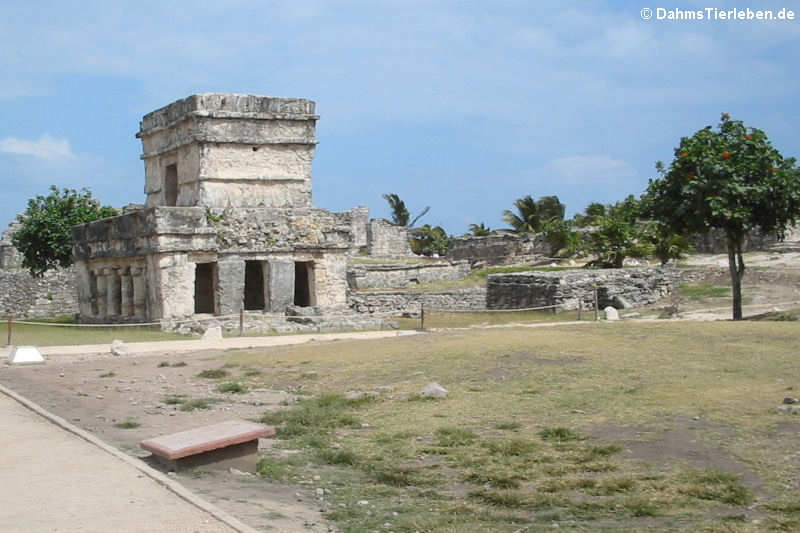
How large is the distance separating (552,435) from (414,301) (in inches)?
725

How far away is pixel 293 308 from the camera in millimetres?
20719

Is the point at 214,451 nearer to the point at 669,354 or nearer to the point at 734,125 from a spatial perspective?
the point at 669,354

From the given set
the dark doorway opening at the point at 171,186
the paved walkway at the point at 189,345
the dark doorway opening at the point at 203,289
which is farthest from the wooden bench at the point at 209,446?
the dark doorway opening at the point at 171,186

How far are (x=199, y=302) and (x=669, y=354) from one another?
15.7 m

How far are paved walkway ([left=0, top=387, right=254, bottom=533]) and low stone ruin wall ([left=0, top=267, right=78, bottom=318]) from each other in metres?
26.1

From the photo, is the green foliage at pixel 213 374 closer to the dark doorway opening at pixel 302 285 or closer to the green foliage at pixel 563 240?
the dark doorway opening at pixel 302 285

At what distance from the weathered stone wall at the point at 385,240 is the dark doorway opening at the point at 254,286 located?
17.8m

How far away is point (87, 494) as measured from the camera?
18.5ft

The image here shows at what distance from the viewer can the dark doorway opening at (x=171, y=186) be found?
2420 cm

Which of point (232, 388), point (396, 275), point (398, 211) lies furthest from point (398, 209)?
point (232, 388)

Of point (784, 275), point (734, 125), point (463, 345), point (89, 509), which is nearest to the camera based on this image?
point (89, 509)

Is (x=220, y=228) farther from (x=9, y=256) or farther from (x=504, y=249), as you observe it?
(x=504, y=249)

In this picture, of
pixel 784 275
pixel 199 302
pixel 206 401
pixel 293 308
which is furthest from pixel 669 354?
pixel 199 302

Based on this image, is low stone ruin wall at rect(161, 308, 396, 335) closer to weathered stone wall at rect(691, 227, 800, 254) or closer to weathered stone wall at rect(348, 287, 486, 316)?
weathered stone wall at rect(348, 287, 486, 316)
